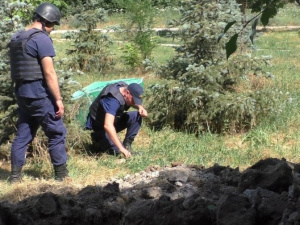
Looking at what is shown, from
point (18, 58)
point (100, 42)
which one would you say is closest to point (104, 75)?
point (100, 42)

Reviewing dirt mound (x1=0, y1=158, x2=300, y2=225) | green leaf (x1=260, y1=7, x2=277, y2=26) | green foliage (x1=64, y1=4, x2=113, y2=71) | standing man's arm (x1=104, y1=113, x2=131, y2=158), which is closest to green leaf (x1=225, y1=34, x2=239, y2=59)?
green leaf (x1=260, y1=7, x2=277, y2=26)

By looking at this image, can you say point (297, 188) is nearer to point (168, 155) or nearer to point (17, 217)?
point (17, 217)

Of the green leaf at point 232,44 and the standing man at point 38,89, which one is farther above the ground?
the green leaf at point 232,44

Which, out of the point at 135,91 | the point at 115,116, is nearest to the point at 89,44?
the point at 115,116

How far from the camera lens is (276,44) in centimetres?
2350

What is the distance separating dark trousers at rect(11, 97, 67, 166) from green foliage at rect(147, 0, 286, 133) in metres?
2.65

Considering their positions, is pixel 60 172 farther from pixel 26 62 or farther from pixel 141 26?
pixel 141 26

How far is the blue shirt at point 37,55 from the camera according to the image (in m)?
6.17

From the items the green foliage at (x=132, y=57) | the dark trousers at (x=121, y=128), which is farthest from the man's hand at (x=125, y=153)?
the green foliage at (x=132, y=57)

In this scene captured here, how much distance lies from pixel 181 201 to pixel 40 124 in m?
2.61

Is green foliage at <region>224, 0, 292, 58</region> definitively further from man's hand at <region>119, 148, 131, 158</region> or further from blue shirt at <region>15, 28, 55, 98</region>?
man's hand at <region>119, 148, 131, 158</region>

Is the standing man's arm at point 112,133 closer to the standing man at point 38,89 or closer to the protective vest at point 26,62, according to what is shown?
the standing man at point 38,89

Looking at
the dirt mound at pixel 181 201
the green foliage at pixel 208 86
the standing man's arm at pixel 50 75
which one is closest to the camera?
the dirt mound at pixel 181 201

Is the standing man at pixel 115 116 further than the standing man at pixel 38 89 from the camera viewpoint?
Yes
